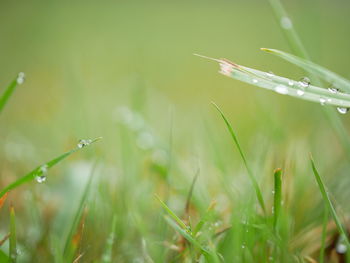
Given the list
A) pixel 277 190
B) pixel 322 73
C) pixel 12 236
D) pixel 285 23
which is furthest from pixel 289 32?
pixel 12 236

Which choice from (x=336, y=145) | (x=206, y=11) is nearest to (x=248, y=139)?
(x=336, y=145)

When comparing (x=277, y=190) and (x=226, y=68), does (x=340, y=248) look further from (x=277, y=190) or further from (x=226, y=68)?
(x=226, y=68)

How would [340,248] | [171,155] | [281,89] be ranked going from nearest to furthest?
[281,89]
[340,248]
[171,155]

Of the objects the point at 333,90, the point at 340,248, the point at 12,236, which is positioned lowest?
the point at 340,248

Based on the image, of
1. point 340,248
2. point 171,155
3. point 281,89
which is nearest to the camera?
point 281,89

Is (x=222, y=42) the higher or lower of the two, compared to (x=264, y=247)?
higher

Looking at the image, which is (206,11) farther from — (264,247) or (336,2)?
(264,247)

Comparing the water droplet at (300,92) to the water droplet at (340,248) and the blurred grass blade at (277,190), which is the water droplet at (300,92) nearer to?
the blurred grass blade at (277,190)

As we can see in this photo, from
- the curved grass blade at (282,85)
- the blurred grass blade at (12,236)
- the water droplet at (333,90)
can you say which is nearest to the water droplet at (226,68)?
the curved grass blade at (282,85)
